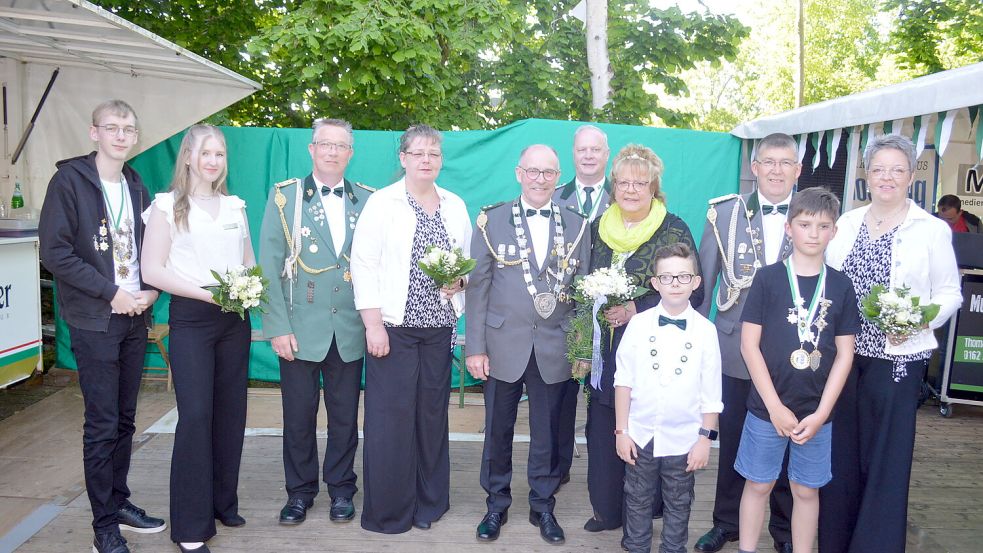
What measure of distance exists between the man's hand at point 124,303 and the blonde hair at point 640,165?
88.3 inches

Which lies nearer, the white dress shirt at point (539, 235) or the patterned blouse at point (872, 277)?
the patterned blouse at point (872, 277)

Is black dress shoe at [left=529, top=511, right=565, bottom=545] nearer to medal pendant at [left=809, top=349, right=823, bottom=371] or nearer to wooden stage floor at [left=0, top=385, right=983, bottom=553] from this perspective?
wooden stage floor at [left=0, top=385, right=983, bottom=553]

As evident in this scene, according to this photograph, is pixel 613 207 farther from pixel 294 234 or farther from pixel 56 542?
pixel 56 542

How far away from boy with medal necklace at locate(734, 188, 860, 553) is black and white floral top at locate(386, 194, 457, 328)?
4.79ft

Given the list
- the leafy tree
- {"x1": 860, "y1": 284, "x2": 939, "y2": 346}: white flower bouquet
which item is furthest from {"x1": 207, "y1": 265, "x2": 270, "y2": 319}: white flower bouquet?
the leafy tree

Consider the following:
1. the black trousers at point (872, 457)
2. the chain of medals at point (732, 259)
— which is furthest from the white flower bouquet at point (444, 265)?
the black trousers at point (872, 457)

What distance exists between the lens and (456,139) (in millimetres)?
5949

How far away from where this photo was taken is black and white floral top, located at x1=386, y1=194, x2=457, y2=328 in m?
3.63

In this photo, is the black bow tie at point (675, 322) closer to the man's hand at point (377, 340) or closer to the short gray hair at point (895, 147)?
the short gray hair at point (895, 147)

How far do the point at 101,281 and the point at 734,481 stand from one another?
309 cm

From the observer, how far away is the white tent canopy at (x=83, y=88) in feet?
16.1

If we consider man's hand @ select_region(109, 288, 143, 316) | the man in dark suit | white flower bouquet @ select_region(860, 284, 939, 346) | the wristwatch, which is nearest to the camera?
white flower bouquet @ select_region(860, 284, 939, 346)

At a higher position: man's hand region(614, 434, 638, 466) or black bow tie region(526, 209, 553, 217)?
black bow tie region(526, 209, 553, 217)

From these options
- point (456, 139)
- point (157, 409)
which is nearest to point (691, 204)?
point (456, 139)
